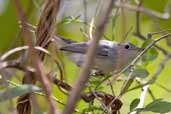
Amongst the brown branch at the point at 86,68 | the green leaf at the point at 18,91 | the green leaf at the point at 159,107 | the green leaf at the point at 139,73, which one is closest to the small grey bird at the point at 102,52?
the green leaf at the point at 139,73

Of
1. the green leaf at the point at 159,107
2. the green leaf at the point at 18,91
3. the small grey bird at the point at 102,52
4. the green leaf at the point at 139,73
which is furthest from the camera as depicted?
the small grey bird at the point at 102,52

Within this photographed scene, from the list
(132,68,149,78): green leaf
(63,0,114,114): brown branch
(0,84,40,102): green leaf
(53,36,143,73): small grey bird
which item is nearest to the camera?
(63,0,114,114): brown branch

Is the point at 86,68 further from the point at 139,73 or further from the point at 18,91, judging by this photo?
the point at 139,73

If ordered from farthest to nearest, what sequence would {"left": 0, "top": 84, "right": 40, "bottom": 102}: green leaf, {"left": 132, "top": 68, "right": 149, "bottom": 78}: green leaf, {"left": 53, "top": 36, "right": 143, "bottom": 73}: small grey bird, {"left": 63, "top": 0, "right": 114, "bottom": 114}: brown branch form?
{"left": 53, "top": 36, "right": 143, "bottom": 73}: small grey bird, {"left": 132, "top": 68, "right": 149, "bottom": 78}: green leaf, {"left": 0, "top": 84, "right": 40, "bottom": 102}: green leaf, {"left": 63, "top": 0, "right": 114, "bottom": 114}: brown branch

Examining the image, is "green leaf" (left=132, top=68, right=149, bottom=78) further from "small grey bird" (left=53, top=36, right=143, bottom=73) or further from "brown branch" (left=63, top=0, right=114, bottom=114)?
"brown branch" (left=63, top=0, right=114, bottom=114)

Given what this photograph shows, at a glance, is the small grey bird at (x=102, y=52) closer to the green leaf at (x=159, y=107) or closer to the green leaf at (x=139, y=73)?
the green leaf at (x=139, y=73)

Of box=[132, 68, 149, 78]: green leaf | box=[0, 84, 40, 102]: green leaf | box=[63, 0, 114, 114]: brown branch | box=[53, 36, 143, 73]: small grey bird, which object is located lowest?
box=[53, 36, 143, 73]: small grey bird

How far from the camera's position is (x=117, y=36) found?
5.45 feet

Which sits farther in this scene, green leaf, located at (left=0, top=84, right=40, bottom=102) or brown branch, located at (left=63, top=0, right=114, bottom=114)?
green leaf, located at (left=0, top=84, right=40, bottom=102)

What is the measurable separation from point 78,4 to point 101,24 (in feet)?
3.86

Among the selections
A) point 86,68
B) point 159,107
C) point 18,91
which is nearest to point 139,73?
point 159,107

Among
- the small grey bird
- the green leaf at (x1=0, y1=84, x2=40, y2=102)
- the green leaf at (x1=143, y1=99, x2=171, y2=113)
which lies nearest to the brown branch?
the green leaf at (x1=0, y1=84, x2=40, y2=102)

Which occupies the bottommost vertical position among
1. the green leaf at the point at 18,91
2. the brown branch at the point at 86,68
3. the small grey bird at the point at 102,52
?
the small grey bird at the point at 102,52

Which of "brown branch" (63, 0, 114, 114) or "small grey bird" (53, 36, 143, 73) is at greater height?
"brown branch" (63, 0, 114, 114)
